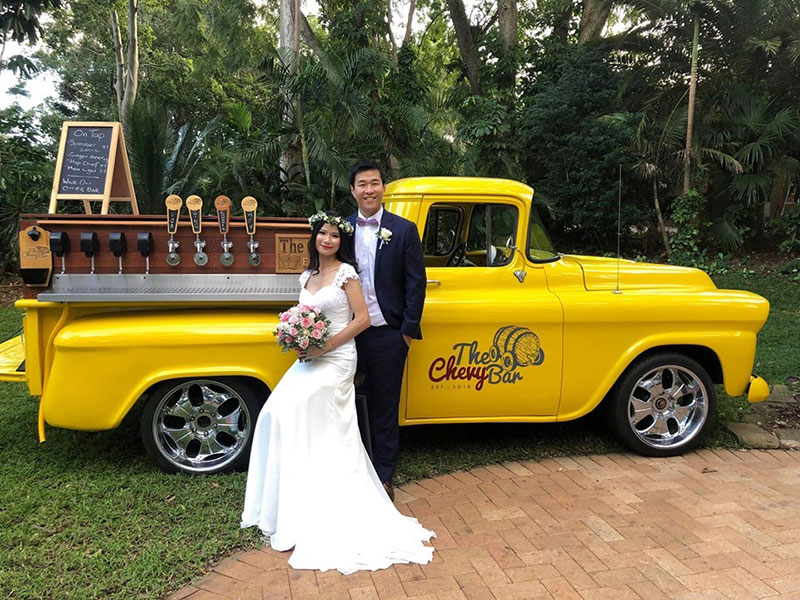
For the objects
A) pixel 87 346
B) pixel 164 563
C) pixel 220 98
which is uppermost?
pixel 220 98

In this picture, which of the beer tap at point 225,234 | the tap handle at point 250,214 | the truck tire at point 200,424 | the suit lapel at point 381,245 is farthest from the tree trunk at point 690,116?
the truck tire at point 200,424

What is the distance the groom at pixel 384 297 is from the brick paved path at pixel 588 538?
53 cm

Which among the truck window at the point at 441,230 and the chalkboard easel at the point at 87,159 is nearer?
the truck window at the point at 441,230

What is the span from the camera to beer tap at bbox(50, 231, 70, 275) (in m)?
3.43

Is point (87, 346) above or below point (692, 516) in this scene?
above

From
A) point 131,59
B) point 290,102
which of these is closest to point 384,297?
point 290,102

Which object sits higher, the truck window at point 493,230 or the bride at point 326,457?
the truck window at point 493,230

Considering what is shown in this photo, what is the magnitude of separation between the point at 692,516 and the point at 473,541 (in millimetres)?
1338

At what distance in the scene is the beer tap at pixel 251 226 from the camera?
3.56 meters

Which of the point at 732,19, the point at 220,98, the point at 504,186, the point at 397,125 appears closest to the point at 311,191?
the point at 397,125

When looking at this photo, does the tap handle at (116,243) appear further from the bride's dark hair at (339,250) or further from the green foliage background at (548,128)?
the green foliage background at (548,128)

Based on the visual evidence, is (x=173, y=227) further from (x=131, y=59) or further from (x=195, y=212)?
(x=131, y=59)

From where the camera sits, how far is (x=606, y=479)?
152 inches

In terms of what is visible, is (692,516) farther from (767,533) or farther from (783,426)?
(783,426)
